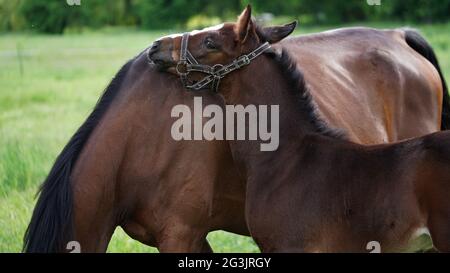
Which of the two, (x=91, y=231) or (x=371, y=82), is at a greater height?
(x=371, y=82)

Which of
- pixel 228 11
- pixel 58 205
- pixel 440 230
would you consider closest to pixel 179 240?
pixel 58 205

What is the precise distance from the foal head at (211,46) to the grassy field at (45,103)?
7.66ft

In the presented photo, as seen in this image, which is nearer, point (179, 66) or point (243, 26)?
point (243, 26)

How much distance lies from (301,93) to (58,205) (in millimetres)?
1589

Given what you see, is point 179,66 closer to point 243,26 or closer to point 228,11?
point 243,26

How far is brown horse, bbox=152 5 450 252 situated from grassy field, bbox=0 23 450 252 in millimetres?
2379

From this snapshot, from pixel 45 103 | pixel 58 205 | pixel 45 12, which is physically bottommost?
pixel 45 103

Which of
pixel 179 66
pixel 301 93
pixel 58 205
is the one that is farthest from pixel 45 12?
pixel 301 93

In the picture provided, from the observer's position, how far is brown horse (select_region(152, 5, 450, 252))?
14.3ft

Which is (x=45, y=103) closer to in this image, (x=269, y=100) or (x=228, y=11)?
(x=269, y=100)

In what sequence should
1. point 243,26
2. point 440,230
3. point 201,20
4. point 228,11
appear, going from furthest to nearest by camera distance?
point 201,20
point 228,11
point 243,26
point 440,230

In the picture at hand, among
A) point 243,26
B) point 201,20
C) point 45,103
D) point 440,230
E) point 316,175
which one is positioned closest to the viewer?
point 440,230

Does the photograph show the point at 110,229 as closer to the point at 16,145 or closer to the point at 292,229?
the point at 292,229

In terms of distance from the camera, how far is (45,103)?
53.5ft
